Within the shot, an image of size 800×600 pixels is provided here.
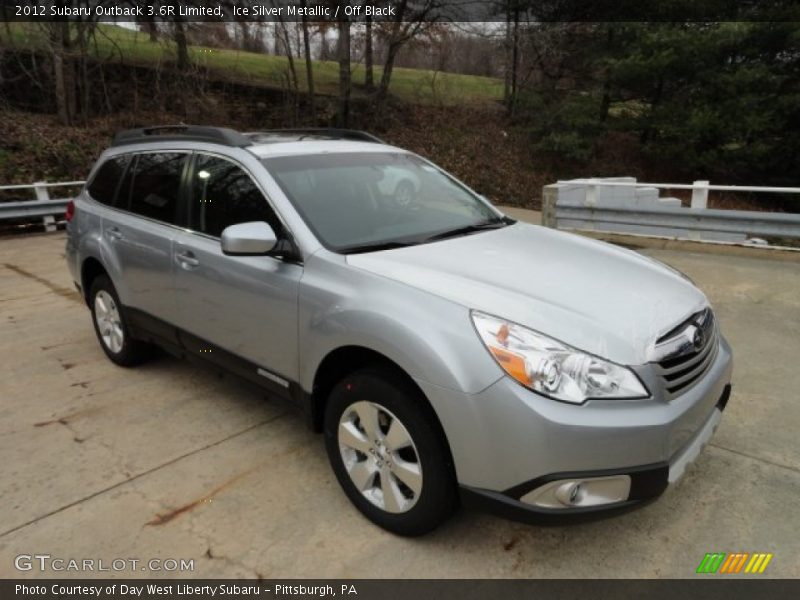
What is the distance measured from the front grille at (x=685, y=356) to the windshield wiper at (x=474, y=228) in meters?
1.23

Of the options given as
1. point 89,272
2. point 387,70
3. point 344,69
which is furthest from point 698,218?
point 387,70

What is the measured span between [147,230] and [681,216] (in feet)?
21.8

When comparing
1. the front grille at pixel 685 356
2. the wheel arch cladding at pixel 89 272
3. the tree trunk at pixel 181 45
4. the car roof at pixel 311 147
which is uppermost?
the tree trunk at pixel 181 45

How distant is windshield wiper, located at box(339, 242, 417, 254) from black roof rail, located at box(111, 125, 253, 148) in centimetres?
104

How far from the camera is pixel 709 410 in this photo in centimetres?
250

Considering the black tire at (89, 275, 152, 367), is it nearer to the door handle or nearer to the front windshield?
the door handle

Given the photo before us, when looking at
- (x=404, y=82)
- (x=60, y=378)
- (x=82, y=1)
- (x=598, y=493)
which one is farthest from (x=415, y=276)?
(x=404, y=82)

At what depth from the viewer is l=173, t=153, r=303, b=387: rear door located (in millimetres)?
2904

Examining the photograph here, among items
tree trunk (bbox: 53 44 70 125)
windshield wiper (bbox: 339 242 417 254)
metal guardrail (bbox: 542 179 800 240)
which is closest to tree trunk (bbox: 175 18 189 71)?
tree trunk (bbox: 53 44 70 125)

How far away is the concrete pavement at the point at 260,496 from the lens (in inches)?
95.7

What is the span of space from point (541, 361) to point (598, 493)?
1.73 feet

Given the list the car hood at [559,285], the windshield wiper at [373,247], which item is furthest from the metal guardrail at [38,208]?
the car hood at [559,285]

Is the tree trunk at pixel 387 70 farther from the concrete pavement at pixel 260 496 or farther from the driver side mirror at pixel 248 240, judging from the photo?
the driver side mirror at pixel 248 240
